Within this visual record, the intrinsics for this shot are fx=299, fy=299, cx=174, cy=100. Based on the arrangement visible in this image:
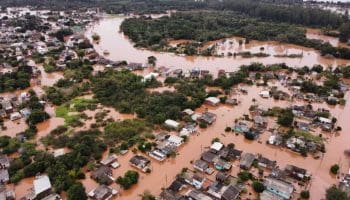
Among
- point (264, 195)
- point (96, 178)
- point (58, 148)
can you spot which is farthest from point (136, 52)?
point (264, 195)

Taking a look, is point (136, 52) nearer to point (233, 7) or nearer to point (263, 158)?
point (263, 158)

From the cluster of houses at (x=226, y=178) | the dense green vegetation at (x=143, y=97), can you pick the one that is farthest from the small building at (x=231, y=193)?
the dense green vegetation at (x=143, y=97)

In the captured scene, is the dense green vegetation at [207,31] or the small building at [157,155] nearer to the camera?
the small building at [157,155]

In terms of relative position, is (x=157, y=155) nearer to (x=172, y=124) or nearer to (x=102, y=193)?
(x=172, y=124)

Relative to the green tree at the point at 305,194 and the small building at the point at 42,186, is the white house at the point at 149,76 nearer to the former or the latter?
the small building at the point at 42,186

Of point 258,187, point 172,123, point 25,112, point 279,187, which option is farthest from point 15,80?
point 279,187

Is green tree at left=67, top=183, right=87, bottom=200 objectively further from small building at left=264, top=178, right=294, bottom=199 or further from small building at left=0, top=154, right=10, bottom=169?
small building at left=264, top=178, right=294, bottom=199
